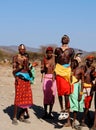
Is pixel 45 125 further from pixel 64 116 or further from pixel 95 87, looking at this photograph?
pixel 95 87

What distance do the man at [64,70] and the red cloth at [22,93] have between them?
2.56 feet

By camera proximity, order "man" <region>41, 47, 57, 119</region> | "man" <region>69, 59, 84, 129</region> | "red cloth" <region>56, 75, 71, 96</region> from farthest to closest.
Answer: "man" <region>41, 47, 57, 119</region> → "man" <region>69, 59, 84, 129</region> → "red cloth" <region>56, 75, 71, 96</region>

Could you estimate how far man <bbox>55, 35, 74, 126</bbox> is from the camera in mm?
10141

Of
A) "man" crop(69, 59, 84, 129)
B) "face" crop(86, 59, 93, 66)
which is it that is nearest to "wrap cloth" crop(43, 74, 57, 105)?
"man" crop(69, 59, 84, 129)

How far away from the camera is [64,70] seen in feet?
33.3

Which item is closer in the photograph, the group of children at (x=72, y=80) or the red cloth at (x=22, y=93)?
the group of children at (x=72, y=80)

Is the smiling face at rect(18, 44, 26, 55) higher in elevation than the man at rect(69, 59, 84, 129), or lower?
higher

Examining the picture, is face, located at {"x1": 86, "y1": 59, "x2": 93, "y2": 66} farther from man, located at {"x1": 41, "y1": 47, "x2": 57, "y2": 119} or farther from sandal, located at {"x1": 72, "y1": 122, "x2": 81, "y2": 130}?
sandal, located at {"x1": 72, "y1": 122, "x2": 81, "y2": 130}

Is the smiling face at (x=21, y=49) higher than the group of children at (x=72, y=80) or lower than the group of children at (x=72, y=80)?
higher

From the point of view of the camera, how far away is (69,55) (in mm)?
10242

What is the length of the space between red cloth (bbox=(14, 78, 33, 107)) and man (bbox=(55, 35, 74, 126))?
30.7 inches

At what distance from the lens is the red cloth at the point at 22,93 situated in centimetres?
1044

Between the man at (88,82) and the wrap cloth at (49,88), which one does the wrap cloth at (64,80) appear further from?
the wrap cloth at (49,88)

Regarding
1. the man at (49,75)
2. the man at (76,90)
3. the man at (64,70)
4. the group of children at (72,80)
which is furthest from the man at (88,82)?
the man at (49,75)
